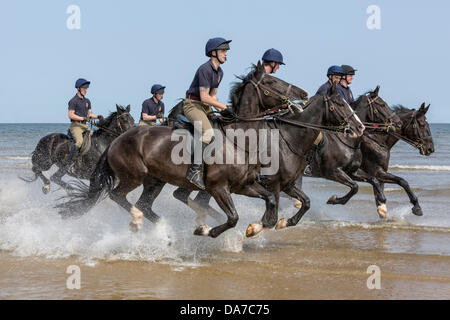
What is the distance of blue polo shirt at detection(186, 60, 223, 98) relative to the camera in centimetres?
738

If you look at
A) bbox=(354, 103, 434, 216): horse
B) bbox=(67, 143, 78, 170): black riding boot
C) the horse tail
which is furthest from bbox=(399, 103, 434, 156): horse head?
bbox=(67, 143, 78, 170): black riding boot

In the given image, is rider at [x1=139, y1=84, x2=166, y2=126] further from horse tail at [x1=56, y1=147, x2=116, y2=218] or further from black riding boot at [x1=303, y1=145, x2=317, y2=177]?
horse tail at [x1=56, y1=147, x2=116, y2=218]

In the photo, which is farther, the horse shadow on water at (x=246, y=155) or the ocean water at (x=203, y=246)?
the horse shadow on water at (x=246, y=155)

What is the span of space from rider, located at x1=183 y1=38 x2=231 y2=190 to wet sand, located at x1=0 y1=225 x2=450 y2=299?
4.05ft

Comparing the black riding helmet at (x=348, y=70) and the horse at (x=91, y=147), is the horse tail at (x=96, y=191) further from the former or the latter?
the black riding helmet at (x=348, y=70)

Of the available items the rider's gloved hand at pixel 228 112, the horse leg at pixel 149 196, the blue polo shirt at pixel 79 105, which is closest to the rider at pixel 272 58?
the rider's gloved hand at pixel 228 112

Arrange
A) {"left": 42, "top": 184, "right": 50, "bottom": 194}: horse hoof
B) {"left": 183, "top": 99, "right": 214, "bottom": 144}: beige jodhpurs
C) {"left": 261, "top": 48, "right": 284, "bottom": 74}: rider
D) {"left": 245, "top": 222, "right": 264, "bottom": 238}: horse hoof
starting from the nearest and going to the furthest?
{"left": 183, "top": 99, "right": 214, "bottom": 144}: beige jodhpurs, {"left": 245, "top": 222, "right": 264, "bottom": 238}: horse hoof, {"left": 261, "top": 48, "right": 284, "bottom": 74}: rider, {"left": 42, "top": 184, "right": 50, "bottom": 194}: horse hoof

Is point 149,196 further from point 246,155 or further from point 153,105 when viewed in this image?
point 153,105

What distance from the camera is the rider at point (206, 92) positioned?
24.0 feet

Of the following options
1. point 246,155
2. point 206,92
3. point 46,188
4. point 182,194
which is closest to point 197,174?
point 246,155

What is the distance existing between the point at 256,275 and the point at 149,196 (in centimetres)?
268

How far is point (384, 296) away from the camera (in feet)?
19.4
